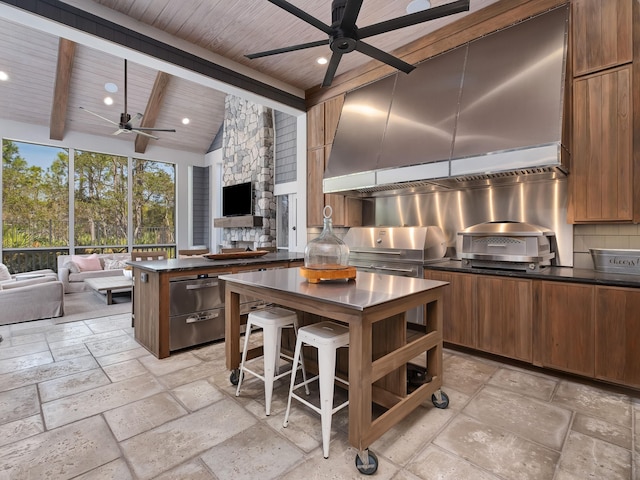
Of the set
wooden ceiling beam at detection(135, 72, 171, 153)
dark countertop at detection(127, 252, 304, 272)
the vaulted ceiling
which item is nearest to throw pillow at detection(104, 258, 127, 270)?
the vaulted ceiling

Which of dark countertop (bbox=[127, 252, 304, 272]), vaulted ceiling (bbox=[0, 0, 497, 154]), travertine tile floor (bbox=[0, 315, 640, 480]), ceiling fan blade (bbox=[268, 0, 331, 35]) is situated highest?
vaulted ceiling (bbox=[0, 0, 497, 154])

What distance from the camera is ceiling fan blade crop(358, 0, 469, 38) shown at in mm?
2014

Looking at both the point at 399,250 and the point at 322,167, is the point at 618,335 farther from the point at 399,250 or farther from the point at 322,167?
the point at 322,167

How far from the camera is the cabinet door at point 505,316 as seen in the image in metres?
2.70

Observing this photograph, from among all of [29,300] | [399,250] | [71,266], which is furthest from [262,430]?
[71,266]

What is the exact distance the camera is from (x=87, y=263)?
6465mm

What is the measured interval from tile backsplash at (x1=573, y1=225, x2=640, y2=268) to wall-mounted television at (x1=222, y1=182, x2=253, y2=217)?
568 cm

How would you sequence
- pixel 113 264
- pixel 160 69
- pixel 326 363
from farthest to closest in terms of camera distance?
pixel 113 264, pixel 160 69, pixel 326 363

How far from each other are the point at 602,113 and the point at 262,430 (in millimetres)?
3393

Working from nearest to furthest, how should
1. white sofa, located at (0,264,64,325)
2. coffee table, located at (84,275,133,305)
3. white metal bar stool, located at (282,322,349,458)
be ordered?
white metal bar stool, located at (282,322,349,458) < white sofa, located at (0,264,64,325) < coffee table, located at (84,275,133,305)

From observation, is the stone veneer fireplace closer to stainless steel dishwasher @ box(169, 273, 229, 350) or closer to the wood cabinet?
the wood cabinet

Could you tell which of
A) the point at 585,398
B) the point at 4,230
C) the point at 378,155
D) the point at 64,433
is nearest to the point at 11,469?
the point at 64,433

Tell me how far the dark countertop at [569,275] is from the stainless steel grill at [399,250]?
0.27 metres

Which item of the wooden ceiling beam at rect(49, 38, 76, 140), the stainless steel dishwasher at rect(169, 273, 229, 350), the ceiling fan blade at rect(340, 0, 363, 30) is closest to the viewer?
the ceiling fan blade at rect(340, 0, 363, 30)
